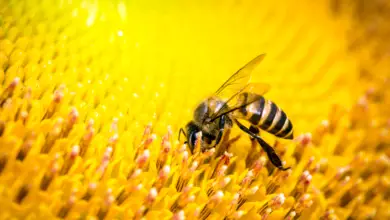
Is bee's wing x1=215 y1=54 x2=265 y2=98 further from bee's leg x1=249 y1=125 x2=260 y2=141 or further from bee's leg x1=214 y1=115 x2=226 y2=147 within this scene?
bee's leg x1=249 y1=125 x2=260 y2=141

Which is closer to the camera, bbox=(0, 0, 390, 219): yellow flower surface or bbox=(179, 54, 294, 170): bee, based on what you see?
bbox=(0, 0, 390, 219): yellow flower surface

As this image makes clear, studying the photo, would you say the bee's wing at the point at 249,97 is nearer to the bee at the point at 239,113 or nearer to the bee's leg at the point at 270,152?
the bee at the point at 239,113

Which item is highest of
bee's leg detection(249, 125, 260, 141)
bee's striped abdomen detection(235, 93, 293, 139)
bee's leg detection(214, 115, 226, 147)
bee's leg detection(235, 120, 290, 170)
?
bee's leg detection(214, 115, 226, 147)

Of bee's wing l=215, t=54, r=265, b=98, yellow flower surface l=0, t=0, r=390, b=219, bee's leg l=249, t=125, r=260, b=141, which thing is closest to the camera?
yellow flower surface l=0, t=0, r=390, b=219

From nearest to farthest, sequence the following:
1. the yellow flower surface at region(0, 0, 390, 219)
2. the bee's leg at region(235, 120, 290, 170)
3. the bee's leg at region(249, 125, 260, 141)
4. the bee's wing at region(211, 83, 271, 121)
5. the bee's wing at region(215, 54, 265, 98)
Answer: the yellow flower surface at region(0, 0, 390, 219) → the bee's wing at region(211, 83, 271, 121) → the bee's wing at region(215, 54, 265, 98) → the bee's leg at region(235, 120, 290, 170) → the bee's leg at region(249, 125, 260, 141)

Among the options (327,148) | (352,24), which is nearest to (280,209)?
(327,148)

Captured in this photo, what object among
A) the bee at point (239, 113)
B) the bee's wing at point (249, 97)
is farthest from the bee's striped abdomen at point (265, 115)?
the bee's wing at point (249, 97)

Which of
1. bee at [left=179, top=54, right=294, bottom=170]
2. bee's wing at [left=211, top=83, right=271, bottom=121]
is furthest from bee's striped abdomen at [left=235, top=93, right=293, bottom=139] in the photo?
bee's wing at [left=211, top=83, right=271, bottom=121]

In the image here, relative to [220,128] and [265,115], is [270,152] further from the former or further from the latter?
[220,128]

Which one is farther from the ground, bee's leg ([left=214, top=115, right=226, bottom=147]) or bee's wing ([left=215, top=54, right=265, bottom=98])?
bee's wing ([left=215, top=54, right=265, bottom=98])
